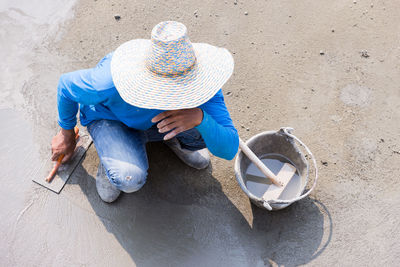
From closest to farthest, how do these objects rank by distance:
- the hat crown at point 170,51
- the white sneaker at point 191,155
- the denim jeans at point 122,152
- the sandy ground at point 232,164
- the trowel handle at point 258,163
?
the hat crown at point 170,51, the denim jeans at point 122,152, the trowel handle at point 258,163, the sandy ground at point 232,164, the white sneaker at point 191,155

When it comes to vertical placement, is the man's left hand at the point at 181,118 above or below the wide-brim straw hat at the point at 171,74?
below

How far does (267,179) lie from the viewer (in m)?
2.46

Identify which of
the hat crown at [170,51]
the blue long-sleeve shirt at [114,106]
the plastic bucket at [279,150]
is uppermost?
the hat crown at [170,51]

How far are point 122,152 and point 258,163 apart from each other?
2.99 feet

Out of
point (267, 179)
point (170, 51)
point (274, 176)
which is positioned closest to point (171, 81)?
point (170, 51)

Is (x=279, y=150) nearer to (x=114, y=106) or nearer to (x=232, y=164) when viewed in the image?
(x=232, y=164)

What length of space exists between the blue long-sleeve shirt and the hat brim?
0.16 m

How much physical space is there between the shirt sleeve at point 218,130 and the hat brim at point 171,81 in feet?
0.67

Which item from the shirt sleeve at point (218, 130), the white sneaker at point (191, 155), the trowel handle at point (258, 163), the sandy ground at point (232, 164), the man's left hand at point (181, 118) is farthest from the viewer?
the white sneaker at point (191, 155)

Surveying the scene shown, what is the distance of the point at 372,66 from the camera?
2.92 meters

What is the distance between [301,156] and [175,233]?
41.0 inches

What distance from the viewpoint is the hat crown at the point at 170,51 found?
1.51 meters

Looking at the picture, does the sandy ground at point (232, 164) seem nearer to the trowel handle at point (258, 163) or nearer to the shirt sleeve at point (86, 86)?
the trowel handle at point (258, 163)

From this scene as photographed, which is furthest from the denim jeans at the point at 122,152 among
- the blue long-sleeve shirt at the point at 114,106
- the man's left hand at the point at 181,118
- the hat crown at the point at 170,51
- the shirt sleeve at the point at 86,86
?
the hat crown at the point at 170,51
